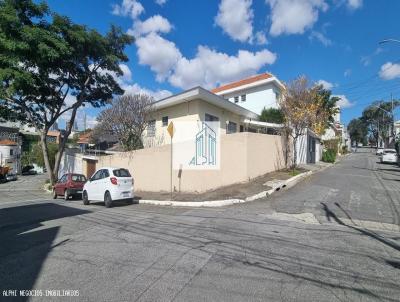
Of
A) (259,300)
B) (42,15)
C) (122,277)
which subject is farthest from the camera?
(42,15)

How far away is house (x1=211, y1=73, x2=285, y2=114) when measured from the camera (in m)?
29.6

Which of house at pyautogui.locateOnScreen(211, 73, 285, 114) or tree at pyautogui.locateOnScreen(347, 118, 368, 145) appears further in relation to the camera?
tree at pyautogui.locateOnScreen(347, 118, 368, 145)

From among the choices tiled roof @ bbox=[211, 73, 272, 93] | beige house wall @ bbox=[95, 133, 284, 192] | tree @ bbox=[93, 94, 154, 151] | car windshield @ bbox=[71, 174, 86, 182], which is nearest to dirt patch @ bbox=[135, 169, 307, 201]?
beige house wall @ bbox=[95, 133, 284, 192]

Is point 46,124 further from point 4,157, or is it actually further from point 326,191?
point 4,157

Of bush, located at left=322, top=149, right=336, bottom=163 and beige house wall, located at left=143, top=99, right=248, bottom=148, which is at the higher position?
beige house wall, located at left=143, top=99, right=248, bottom=148

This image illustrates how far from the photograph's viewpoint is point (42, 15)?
19109 mm

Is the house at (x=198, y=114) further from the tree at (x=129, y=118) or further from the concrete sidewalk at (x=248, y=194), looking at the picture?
the concrete sidewalk at (x=248, y=194)

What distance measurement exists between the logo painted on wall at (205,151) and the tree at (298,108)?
239 inches

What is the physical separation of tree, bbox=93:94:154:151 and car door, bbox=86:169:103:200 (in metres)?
7.51

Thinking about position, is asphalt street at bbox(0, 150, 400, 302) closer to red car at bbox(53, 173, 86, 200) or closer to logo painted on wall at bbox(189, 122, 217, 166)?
logo painted on wall at bbox(189, 122, 217, 166)

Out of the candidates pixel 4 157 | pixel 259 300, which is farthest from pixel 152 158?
pixel 4 157

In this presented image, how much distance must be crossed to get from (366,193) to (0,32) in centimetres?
2172

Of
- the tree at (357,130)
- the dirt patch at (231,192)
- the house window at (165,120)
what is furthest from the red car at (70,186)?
the tree at (357,130)

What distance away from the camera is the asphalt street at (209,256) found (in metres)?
4.22
